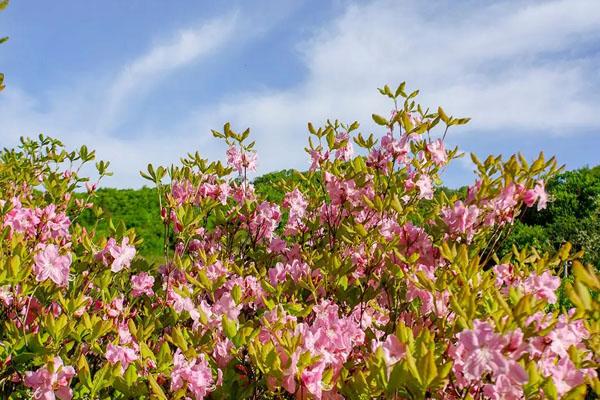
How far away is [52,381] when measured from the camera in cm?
189

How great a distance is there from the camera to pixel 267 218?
332cm

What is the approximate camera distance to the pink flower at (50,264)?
2211 mm

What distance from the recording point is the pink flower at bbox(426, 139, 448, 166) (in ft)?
9.59

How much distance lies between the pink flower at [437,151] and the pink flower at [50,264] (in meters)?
1.81

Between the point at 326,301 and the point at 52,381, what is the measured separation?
1034mm

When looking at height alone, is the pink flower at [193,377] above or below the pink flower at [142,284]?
below

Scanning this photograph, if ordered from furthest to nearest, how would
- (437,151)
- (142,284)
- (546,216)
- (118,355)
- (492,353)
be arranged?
(546,216)
(437,151)
(142,284)
(118,355)
(492,353)

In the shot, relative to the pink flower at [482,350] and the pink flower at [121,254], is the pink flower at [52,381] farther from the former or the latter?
the pink flower at [482,350]

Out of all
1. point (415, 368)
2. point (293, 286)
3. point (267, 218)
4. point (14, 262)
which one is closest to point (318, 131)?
point (267, 218)

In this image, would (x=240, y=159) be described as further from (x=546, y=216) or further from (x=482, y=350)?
(x=546, y=216)

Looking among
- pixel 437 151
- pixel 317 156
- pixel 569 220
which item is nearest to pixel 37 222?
pixel 317 156

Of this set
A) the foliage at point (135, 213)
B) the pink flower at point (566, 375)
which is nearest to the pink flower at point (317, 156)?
the pink flower at point (566, 375)

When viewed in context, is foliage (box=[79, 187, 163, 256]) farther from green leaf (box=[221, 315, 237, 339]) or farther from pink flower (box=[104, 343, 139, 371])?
green leaf (box=[221, 315, 237, 339])

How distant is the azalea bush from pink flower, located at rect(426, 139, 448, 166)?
0.01 metres
